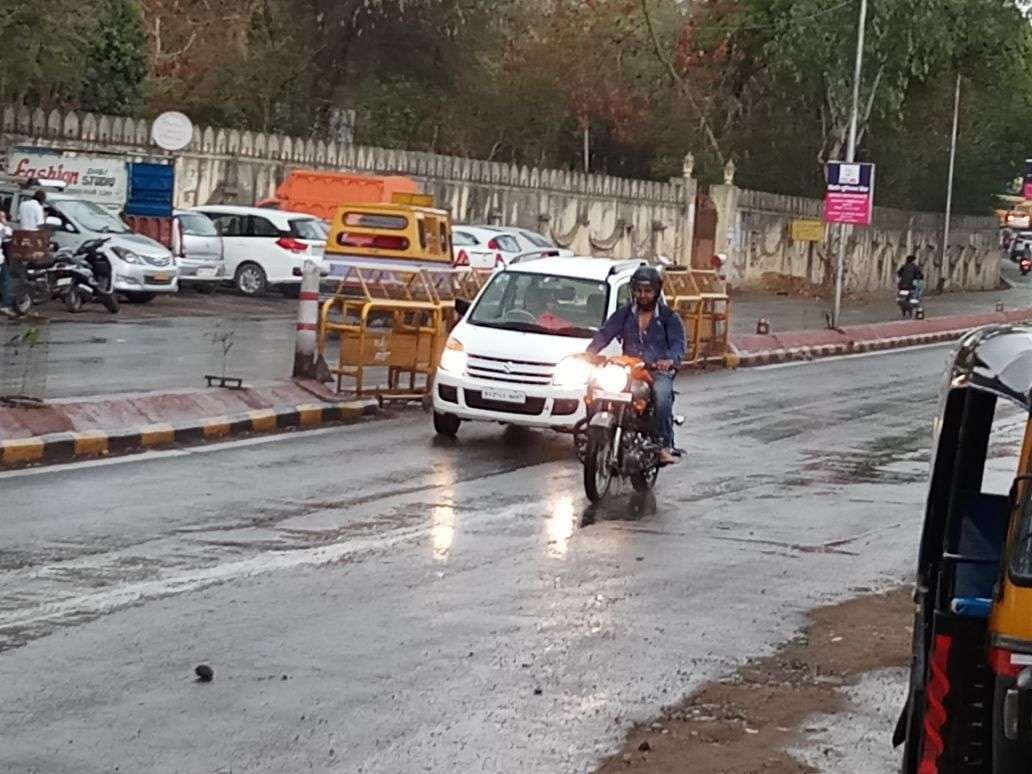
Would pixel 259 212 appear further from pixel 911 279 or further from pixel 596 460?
pixel 596 460

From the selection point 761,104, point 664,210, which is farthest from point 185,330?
Answer: point 761,104

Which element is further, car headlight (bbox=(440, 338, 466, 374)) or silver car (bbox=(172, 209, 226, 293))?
silver car (bbox=(172, 209, 226, 293))

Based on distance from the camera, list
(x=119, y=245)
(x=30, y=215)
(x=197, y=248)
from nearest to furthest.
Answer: (x=30, y=215), (x=119, y=245), (x=197, y=248)

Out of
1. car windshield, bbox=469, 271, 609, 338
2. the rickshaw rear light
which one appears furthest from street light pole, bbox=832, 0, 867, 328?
the rickshaw rear light

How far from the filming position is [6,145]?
118 feet

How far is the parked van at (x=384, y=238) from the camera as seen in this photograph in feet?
101

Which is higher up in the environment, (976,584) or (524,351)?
(976,584)

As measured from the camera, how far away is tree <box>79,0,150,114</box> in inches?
1980

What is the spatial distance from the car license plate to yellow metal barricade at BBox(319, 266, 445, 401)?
8.73 ft

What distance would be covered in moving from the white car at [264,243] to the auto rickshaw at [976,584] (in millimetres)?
30713

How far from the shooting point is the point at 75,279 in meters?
30.3

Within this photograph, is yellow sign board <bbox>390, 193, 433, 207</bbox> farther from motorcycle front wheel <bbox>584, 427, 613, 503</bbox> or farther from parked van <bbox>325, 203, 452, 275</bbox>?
motorcycle front wheel <bbox>584, 427, 613, 503</bbox>

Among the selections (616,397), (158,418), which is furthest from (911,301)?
(616,397)

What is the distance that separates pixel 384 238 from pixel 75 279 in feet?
14.9
